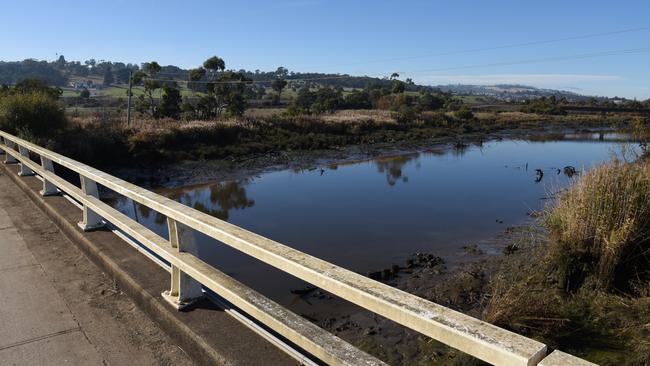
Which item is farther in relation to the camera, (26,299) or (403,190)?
(403,190)

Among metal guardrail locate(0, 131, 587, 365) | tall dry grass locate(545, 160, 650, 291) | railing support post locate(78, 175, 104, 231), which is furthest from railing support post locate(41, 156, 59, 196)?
tall dry grass locate(545, 160, 650, 291)

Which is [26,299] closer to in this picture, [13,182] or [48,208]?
[48,208]

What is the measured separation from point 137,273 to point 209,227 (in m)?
1.68

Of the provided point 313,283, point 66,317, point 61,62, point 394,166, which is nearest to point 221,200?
point 394,166

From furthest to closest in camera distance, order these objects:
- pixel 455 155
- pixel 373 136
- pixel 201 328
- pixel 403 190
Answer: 1. pixel 373 136
2. pixel 455 155
3. pixel 403 190
4. pixel 201 328

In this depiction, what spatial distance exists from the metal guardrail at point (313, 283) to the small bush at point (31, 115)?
18028 mm

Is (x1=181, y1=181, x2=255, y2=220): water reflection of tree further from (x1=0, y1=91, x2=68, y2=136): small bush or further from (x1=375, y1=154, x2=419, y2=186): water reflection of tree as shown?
(x1=0, y1=91, x2=68, y2=136): small bush

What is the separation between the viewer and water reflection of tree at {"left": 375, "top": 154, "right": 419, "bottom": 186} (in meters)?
22.6

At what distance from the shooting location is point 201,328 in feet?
11.1

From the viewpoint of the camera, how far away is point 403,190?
64.1ft

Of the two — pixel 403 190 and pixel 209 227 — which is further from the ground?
pixel 209 227

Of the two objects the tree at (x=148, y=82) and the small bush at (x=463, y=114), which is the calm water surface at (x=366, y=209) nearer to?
the tree at (x=148, y=82)

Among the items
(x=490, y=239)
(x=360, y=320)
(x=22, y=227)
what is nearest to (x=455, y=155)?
(x=490, y=239)

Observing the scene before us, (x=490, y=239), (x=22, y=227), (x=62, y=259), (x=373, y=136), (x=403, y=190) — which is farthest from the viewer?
(x=373, y=136)
